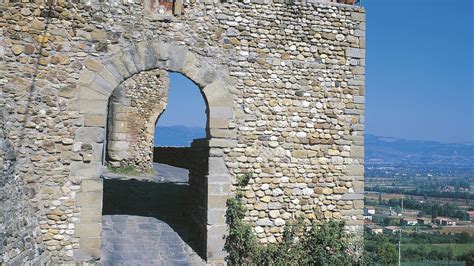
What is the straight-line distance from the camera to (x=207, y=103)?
834 centimetres

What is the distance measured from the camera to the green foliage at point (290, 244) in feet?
26.6

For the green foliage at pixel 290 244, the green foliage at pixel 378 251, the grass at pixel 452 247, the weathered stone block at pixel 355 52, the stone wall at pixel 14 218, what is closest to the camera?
the stone wall at pixel 14 218

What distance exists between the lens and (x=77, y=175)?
7.67 m

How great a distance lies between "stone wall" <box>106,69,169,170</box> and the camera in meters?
15.5

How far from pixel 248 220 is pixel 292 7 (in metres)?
4.16

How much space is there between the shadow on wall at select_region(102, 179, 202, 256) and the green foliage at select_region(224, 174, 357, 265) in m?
0.97

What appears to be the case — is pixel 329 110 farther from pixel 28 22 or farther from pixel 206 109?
pixel 28 22

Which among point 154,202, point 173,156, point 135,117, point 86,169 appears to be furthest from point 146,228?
point 173,156

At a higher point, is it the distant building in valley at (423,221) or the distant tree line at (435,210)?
the distant tree line at (435,210)

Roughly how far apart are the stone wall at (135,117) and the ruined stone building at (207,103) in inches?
286

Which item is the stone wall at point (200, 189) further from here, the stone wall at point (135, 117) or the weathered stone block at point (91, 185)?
the stone wall at point (135, 117)

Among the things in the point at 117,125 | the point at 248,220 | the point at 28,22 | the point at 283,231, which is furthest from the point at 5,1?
the point at 117,125

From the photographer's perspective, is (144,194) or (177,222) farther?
(144,194)

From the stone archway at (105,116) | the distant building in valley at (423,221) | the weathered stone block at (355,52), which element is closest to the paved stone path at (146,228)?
the stone archway at (105,116)
